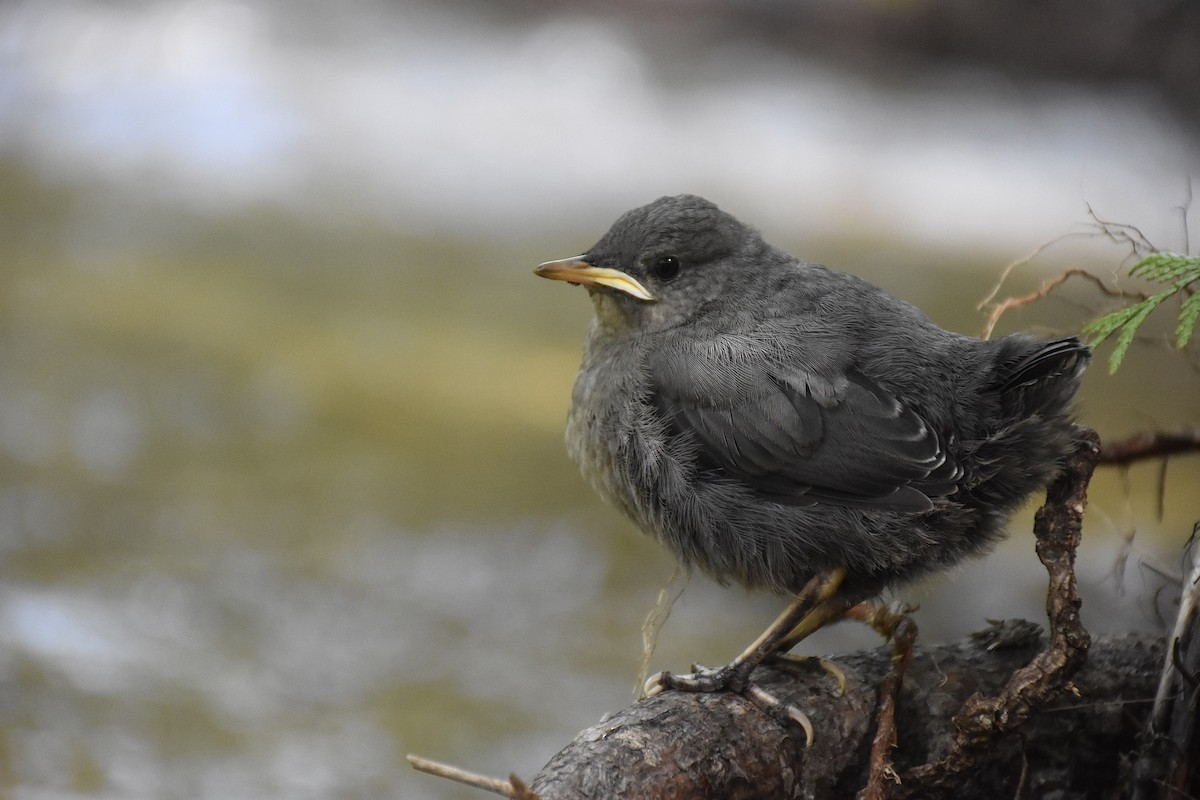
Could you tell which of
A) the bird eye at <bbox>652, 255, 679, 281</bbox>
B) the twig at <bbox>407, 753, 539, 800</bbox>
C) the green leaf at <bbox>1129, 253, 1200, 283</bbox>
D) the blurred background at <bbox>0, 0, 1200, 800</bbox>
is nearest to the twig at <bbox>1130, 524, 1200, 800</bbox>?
the blurred background at <bbox>0, 0, 1200, 800</bbox>

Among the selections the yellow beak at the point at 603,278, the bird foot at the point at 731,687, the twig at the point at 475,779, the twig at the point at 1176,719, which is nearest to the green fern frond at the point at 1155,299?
the twig at the point at 1176,719

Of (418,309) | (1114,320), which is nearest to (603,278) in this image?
(1114,320)

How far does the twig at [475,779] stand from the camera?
67.1 inches

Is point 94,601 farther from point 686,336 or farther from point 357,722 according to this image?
point 686,336

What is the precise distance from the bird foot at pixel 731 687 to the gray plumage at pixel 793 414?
280mm

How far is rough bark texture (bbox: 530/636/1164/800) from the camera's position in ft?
7.41

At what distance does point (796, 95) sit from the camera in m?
11.2

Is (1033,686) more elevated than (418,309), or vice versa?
(418,309)

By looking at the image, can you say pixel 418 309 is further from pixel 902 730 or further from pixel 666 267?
pixel 902 730

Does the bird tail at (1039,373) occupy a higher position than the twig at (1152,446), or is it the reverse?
the bird tail at (1039,373)

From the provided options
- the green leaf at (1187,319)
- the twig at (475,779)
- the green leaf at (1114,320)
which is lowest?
the twig at (475,779)

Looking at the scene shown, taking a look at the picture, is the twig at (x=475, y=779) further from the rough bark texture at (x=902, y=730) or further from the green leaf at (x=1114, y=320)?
the green leaf at (x=1114, y=320)

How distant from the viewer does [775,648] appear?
2.64 meters

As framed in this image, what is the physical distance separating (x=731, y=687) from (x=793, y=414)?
603 mm
